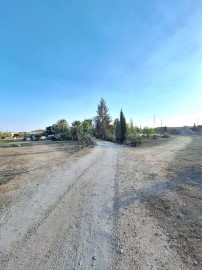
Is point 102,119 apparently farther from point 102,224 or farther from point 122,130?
point 102,224

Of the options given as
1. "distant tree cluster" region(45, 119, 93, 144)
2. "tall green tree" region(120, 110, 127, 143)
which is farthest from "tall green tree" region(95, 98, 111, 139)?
"tall green tree" region(120, 110, 127, 143)

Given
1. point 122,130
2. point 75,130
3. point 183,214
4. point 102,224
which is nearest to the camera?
point 102,224

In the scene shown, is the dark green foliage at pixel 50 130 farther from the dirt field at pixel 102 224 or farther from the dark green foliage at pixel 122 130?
the dirt field at pixel 102 224

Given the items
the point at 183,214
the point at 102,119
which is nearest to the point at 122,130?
the point at 102,119

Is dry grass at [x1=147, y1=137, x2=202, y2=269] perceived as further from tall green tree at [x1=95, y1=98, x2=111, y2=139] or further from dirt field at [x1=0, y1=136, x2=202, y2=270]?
tall green tree at [x1=95, y1=98, x2=111, y2=139]

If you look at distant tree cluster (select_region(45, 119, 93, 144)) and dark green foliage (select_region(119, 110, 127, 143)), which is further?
dark green foliage (select_region(119, 110, 127, 143))

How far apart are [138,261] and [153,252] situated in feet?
1.05

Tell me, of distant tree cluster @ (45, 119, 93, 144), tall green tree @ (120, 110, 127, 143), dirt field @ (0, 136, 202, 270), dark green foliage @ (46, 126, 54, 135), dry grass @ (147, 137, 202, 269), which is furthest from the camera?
dark green foliage @ (46, 126, 54, 135)

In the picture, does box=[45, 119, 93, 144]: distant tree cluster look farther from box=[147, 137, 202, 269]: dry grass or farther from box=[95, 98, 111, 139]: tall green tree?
box=[147, 137, 202, 269]: dry grass

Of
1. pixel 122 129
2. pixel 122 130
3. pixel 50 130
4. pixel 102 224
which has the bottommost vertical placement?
pixel 102 224

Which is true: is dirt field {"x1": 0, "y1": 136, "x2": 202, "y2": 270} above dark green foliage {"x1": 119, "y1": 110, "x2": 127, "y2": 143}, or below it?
below

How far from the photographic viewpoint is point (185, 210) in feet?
13.5

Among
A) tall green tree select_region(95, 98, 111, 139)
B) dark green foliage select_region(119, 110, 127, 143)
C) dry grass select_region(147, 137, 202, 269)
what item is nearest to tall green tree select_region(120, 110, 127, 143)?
dark green foliage select_region(119, 110, 127, 143)

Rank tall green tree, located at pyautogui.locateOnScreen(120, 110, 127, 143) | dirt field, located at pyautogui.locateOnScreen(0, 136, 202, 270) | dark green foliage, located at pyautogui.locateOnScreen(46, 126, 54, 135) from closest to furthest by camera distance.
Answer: dirt field, located at pyautogui.locateOnScreen(0, 136, 202, 270) < tall green tree, located at pyautogui.locateOnScreen(120, 110, 127, 143) < dark green foliage, located at pyautogui.locateOnScreen(46, 126, 54, 135)
